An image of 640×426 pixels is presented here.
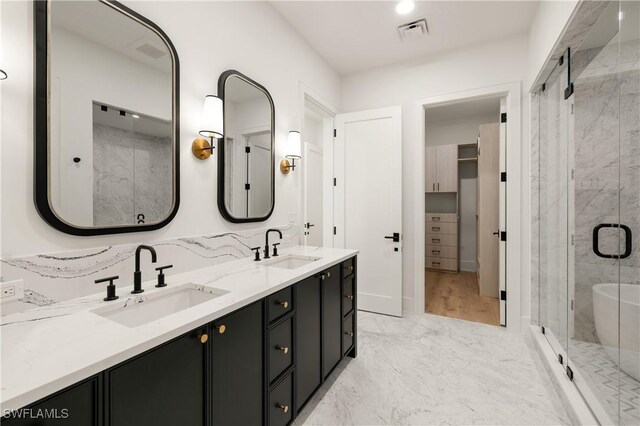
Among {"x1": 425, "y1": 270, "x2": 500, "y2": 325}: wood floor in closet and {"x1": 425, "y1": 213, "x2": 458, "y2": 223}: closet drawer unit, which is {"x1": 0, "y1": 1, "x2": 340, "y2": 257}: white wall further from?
{"x1": 425, "y1": 213, "x2": 458, "y2": 223}: closet drawer unit

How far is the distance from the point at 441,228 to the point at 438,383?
357 centimetres

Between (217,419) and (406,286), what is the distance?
2.57 metres

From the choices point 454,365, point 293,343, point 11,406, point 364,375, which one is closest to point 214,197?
point 293,343

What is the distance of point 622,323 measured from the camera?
1.54m

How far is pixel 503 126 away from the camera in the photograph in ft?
9.39

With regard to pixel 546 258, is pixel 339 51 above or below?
above

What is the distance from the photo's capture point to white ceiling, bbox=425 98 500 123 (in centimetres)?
442

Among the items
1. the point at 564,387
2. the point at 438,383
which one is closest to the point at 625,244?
the point at 564,387

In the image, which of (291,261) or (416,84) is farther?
(416,84)

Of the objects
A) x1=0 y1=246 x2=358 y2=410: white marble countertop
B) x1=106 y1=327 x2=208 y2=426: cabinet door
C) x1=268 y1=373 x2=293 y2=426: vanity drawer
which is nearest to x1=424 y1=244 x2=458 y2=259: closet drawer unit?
x1=268 y1=373 x2=293 y2=426: vanity drawer

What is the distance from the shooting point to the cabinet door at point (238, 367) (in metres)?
1.09

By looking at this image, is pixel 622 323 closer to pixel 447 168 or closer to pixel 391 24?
pixel 391 24

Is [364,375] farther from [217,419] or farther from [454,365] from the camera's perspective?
[217,419]

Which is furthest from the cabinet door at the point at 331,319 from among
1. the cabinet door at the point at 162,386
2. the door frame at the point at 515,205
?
the door frame at the point at 515,205
